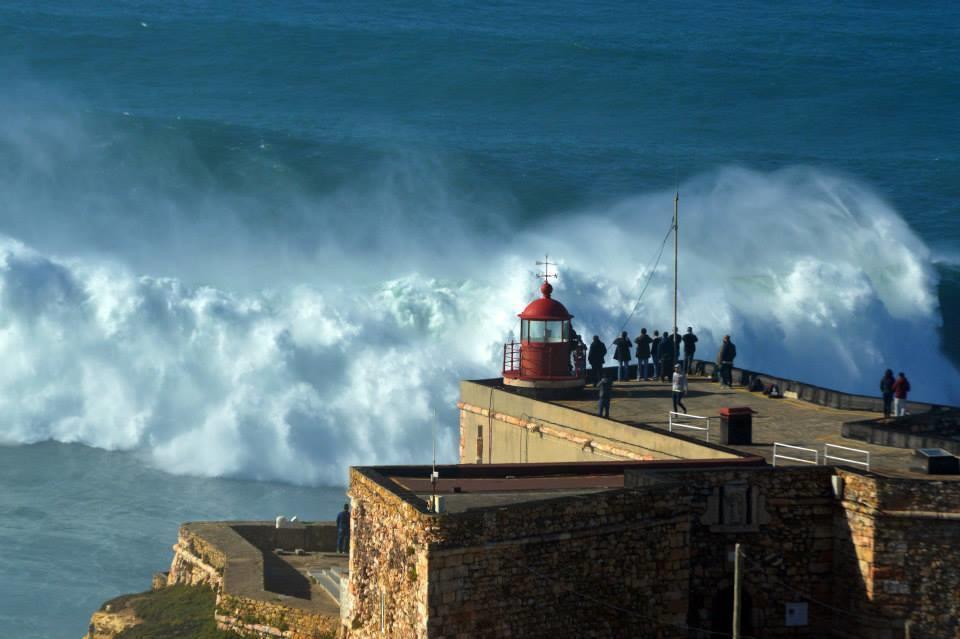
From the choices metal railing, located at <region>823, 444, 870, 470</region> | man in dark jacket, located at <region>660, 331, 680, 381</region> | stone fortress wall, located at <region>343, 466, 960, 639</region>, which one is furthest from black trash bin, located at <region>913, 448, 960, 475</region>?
man in dark jacket, located at <region>660, 331, 680, 381</region>

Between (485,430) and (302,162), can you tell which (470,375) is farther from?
(302,162)

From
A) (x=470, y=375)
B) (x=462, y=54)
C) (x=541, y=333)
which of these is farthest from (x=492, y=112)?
(x=541, y=333)

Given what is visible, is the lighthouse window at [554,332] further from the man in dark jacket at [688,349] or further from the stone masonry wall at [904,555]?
the stone masonry wall at [904,555]

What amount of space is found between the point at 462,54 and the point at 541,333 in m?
60.9

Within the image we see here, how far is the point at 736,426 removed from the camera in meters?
26.0

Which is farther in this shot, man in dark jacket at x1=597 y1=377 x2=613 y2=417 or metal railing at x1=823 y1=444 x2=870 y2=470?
man in dark jacket at x1=597 y1=377 x2=613 y2=417

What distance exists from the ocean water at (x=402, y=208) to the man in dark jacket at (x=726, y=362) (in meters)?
→ 10.2

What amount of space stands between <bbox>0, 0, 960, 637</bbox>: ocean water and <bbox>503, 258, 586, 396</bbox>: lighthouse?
8.32m

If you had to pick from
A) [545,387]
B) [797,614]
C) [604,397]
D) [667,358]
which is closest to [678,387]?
[604,397]

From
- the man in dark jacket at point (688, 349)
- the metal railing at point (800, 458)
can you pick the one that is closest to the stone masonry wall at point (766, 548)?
the metal railing at point (800, 458)

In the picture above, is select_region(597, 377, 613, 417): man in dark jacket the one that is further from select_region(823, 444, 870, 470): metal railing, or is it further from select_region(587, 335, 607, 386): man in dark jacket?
select_region(823, 444, 870, 470): metal railing

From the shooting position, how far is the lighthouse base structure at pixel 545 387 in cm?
3142

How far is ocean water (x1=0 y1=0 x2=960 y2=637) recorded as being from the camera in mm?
43906

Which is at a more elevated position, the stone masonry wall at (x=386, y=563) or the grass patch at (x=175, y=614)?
the stone masonry wall at (x=386, y=563)
